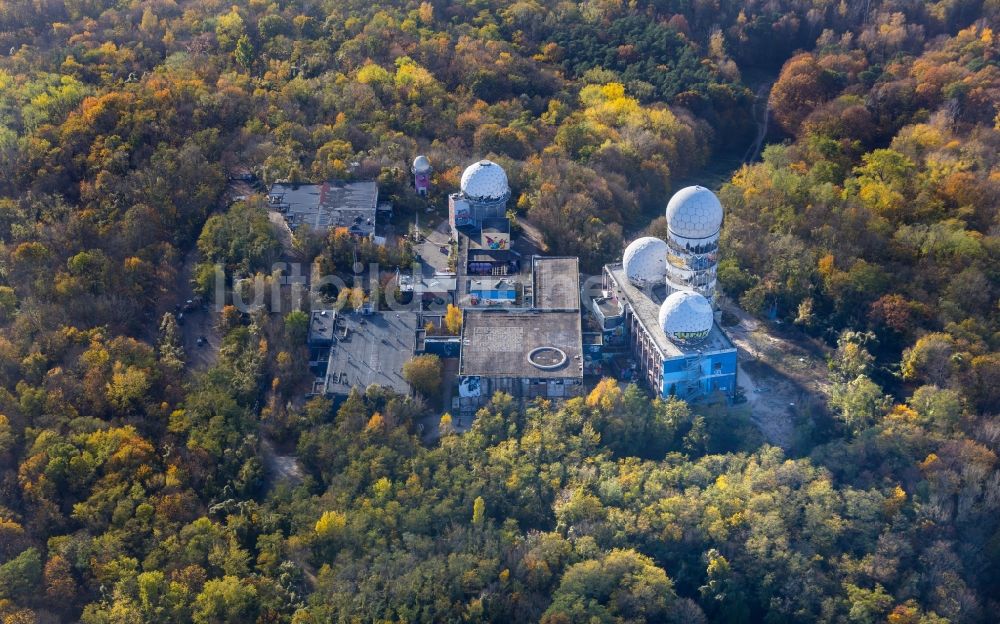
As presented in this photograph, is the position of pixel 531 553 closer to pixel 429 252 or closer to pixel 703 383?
pixel 703 383

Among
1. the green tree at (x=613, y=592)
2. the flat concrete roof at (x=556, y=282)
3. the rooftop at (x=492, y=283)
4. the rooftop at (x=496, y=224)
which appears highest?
the rooftop at (x=496, y=224)

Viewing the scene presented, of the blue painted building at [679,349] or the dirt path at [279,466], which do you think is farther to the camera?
the blue painted building at [679,349]

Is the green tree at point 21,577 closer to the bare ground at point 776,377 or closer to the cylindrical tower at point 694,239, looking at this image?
the cylindrical tower at point 694,239

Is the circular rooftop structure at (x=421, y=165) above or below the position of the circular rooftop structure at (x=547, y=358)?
above

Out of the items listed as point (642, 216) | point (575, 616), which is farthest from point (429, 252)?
point (575, 616)

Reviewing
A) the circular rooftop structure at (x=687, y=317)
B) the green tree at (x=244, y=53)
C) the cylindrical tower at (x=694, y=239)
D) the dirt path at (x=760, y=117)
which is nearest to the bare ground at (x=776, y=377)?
the cylindrical tower at (x=694, y=239)

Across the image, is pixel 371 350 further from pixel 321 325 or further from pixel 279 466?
pixel 279 466

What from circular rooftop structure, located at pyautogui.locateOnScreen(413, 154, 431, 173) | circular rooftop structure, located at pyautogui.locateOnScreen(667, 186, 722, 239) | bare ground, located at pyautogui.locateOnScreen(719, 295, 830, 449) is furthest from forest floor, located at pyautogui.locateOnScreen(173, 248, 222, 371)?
bare ground, located at pyautogui.locateOnScreen(719, 295, 830, 449)
